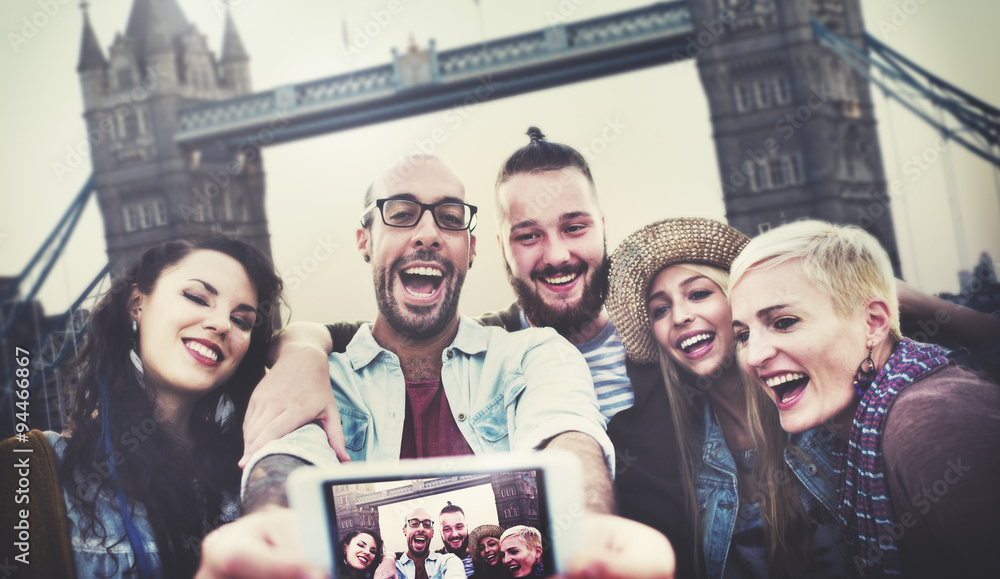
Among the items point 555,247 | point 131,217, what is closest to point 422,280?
point 555,247

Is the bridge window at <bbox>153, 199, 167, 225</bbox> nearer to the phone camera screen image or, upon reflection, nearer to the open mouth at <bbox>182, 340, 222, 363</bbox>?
the open mouth at <bbox>182, 340, 222, 363</bbox>

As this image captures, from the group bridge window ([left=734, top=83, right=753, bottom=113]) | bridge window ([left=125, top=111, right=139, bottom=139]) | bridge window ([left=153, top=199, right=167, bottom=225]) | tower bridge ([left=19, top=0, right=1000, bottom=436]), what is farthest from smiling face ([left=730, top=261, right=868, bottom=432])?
bridge window ([left=125, top=111, right=139, bottom=139])

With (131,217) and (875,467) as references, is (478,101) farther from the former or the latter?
(875,467)

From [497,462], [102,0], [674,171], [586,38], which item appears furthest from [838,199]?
[102,0]

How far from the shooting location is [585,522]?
293 cm

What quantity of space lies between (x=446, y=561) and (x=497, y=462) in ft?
2.11

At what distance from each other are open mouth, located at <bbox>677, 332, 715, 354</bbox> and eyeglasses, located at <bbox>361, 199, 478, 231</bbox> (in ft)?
4.40

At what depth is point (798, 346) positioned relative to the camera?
3850mm

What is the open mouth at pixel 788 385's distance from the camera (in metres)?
3.87

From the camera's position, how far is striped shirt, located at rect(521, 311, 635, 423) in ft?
13.8

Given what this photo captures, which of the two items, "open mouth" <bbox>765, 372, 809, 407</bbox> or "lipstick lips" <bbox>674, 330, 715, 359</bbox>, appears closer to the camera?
"open mouth" <bbox>765, 372, 809, 407</bbox>

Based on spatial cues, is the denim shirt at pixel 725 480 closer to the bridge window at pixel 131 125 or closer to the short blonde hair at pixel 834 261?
the short blonde hair at pixel 834 261

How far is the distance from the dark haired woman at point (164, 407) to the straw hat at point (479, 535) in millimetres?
1489

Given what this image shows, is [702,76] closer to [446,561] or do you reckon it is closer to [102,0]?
[446,561]
